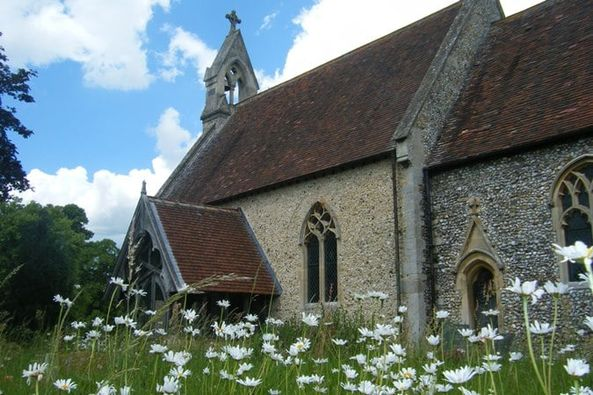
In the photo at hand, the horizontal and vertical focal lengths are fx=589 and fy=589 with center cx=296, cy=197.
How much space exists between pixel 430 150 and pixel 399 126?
3.04 feet

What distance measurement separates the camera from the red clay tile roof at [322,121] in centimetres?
1527

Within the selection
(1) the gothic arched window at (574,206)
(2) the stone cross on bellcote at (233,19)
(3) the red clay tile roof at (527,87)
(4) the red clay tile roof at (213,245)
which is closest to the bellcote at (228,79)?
(2) the stone cross on bellcote at (233,19)

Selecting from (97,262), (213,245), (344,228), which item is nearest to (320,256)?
(344,228)

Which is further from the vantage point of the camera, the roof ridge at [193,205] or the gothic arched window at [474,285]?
the roof ridge at [193,205]

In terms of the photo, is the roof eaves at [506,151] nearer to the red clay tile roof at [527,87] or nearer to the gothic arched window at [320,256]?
the red clay tile roof at [527,87]

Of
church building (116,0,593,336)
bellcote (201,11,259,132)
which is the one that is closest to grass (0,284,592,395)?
church building (116,0,593,336)

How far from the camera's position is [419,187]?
13.3 meters

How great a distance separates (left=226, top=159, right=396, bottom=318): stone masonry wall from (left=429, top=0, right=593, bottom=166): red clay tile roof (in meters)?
1.67

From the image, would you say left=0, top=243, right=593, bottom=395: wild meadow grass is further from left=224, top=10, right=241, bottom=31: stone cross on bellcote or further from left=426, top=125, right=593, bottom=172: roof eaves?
left=224, top=10, right=241, bottom=31: stone cross on bellcote

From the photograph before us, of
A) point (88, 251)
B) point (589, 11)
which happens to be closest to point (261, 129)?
point (589, 11)

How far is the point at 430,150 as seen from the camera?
13.7 m

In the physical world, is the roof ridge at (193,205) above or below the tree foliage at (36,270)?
above

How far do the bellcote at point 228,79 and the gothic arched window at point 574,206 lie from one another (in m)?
15.6

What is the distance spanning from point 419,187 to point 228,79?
1508cm
